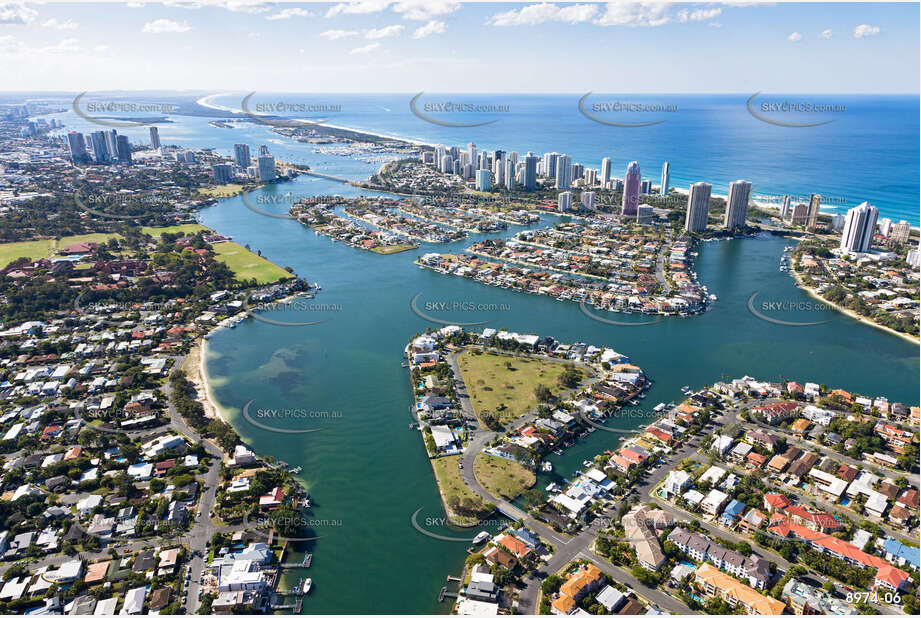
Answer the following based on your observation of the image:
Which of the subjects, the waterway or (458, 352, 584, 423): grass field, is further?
(458, 352, 584, 423): grass field

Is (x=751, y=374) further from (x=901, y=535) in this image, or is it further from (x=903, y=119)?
(x=903, y=119)

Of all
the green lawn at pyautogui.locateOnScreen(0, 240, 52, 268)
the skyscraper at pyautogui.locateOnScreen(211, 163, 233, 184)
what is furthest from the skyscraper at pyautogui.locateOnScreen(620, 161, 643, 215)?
the green lawn at pyautogui.locateOnScreen(0, 240, 52, 268)

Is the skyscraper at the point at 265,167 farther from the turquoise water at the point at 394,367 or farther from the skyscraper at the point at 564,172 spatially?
the skyscraper at the point at 564,172

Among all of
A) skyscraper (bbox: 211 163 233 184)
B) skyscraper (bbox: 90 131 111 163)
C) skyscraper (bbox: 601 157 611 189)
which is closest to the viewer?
skyscraper (bbox: 601 157 611 189)

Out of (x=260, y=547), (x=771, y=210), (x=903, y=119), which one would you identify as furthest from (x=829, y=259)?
(x=903, y=119)

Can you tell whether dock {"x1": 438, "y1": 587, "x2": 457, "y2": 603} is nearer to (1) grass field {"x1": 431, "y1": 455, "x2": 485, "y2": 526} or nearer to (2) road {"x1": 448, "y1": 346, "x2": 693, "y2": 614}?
(2) road {"x1": 448, "y1": 346, "x2": 693, "y2": 614}

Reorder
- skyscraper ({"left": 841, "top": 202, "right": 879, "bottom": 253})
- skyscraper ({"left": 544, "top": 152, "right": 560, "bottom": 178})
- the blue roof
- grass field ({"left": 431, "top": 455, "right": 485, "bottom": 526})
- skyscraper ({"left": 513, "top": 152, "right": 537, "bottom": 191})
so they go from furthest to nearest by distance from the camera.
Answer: skyscraper ({"left": 544, "top": 152, "right": 560, "bottom": 178})
skyscraper ({"left": 513, "top": 152, "right": 537, "bottom": 191})
skyscraper ({"left": 841, "top": 202, "right": 879, "bottom": 253})
grass field ({"left": 431, "top": 455, "right": 485, "bottom": 526})
the blue roof
